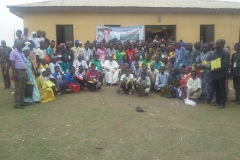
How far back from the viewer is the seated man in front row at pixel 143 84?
831 centimetres

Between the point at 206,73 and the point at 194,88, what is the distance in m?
0.56

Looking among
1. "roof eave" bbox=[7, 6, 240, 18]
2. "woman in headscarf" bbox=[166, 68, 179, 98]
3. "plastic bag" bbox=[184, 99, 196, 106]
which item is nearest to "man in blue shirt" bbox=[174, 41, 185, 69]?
"woman in headscarf" bbox=[166, 68, 179, 98]

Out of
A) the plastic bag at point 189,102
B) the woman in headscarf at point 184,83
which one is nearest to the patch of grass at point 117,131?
the plastic bag at point 189,102

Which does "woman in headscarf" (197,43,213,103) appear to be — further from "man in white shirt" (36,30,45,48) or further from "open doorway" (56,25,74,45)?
"open doorway" (56,25,74,45)

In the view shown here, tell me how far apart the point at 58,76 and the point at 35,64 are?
36.9 inches

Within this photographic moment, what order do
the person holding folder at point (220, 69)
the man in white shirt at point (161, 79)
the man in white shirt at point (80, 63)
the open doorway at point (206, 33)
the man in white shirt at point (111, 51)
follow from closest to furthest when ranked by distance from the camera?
the person holding folder at point (220, 69)
the man in white shirt at point (161, 79)
the man in white shirt at point (80, 63)
the man in white shirt at point (111, 51)
the open doorway at point (206, 33)

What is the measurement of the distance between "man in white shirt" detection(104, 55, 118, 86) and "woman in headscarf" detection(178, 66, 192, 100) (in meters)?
2.84

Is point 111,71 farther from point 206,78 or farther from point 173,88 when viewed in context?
point 206,78

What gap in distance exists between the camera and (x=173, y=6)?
13.0 metres

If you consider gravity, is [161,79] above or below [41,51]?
below

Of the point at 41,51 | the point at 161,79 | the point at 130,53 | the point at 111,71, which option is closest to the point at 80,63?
the point at 111,71

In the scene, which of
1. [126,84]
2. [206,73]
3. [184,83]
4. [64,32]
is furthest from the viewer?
[64,32]

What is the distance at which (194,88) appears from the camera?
7.67 metres

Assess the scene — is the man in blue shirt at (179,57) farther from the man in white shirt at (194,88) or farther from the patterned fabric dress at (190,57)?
the man in white shirt at (194,88)
